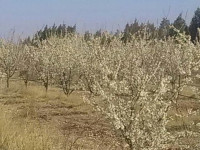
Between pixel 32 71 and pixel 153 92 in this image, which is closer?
pixel 153 92

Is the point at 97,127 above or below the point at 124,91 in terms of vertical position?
below

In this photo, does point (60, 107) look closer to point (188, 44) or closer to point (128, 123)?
point (188, 44)

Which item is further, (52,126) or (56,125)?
(56,125)

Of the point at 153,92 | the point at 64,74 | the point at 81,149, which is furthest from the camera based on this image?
the point at 64,74

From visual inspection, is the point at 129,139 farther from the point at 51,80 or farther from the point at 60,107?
the point at 51,80

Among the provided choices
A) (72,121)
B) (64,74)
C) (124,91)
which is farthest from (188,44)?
(64,74)

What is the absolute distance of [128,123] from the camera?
221 inches

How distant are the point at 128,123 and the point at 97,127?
749 centimetres

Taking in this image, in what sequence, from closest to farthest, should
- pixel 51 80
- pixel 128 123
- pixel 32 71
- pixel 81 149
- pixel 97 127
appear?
pixel 128 123
pixel 81 149
pixel 97 127
pixel 51 80
pixel 32 71

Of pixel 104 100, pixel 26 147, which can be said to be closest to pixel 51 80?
pixel 26 147

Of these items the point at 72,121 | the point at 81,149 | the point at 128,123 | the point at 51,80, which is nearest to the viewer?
the point at 128,123

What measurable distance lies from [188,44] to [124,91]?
1.94 m

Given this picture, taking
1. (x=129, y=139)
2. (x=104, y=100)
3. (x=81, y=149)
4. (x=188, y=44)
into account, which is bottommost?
(x=81, y=149)

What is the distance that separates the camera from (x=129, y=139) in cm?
568
